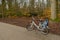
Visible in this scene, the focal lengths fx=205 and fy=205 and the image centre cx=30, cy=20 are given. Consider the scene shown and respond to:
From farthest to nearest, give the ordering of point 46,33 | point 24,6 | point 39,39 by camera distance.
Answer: point 24,6
point 46,33
point 39,39

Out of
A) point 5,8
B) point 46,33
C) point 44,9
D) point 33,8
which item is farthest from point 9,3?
point 46,33

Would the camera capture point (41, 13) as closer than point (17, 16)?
Yes

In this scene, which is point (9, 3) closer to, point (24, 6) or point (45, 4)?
point (24, 6)

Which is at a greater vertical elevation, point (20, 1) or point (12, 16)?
point (20, 1)

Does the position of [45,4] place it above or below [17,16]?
above

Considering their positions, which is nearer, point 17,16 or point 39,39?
point 39,39

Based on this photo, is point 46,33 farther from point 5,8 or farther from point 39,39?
point 5,8

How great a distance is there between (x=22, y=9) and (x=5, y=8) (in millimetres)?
3088

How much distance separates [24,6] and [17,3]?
1.87 meters

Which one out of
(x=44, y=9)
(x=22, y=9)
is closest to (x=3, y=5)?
(x=22, y=9)

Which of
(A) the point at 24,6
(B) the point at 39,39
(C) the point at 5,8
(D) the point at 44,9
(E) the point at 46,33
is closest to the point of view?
(B) the point at 39,39

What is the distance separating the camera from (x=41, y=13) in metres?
26.2

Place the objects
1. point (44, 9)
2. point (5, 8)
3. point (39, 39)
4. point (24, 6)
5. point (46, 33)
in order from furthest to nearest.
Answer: point (5, 8) → point (24, 6) → point (44, 9) → point (46, 33) → point (39, 39)

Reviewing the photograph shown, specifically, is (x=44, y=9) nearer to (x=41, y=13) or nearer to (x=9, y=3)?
(x=41, y=13)
